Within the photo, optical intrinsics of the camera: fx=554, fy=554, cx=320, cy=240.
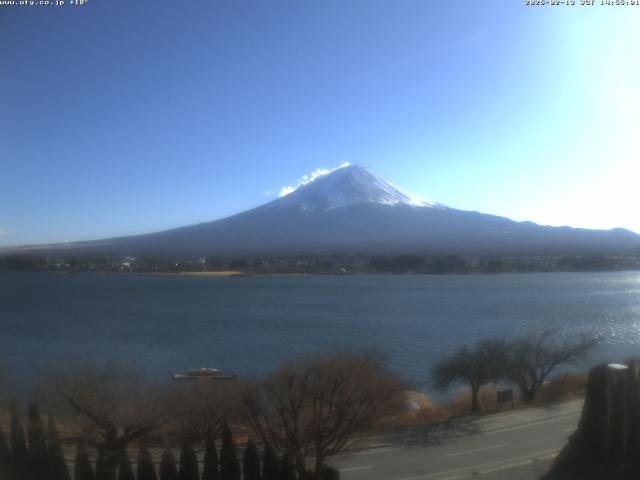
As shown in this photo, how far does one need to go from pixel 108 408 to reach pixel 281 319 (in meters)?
9.27

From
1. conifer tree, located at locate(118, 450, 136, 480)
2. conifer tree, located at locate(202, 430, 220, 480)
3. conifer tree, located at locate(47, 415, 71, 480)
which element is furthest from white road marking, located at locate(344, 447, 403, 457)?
conifer tree, located at locate(47, 415, 71, 480)

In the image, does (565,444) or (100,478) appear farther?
(565,444)

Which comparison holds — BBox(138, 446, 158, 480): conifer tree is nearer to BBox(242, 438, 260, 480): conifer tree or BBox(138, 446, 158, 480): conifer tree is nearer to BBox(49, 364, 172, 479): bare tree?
BBox(49, 364, 172, 479): bare tree

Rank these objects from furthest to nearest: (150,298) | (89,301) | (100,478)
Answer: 1. (150,298)
2. (89,301)
3. (100,478)

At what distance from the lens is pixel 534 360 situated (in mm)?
→ 5621

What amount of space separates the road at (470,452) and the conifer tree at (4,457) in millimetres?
1668

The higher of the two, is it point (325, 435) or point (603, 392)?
point (603, 392)

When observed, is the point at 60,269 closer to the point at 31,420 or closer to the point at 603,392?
the point at 31,420

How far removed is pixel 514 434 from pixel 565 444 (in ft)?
1.41

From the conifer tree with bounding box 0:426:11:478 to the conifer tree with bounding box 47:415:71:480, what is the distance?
0.20 meters

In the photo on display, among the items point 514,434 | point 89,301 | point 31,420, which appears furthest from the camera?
point 89,301

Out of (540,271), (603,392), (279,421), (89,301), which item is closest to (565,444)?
(603,392)

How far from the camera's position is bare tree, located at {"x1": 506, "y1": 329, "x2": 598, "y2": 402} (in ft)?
17.4

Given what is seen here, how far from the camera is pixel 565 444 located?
10.6 feet
